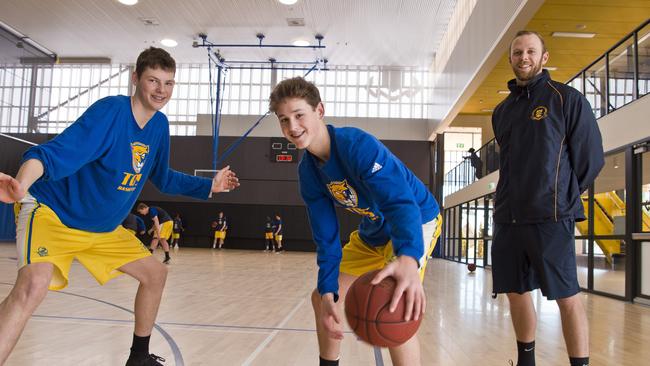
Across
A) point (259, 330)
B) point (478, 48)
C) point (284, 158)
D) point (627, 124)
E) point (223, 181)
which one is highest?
point (478, 48)

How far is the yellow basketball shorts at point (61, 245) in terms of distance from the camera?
2359 millimetres

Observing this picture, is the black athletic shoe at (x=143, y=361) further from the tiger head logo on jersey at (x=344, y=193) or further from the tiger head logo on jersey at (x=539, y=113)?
the tiger head logo on jersey at (x=539, y=113)

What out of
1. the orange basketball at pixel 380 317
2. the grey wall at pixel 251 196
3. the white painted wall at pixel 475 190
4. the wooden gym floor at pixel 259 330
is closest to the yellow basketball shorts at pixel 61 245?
the wooden gym floor at pixel 259 330

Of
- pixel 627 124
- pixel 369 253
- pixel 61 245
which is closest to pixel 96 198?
pixel 61 245

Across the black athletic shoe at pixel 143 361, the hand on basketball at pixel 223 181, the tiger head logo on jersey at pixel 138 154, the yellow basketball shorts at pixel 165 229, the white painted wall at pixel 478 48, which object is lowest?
the black athletic shoe at pixel 143 361

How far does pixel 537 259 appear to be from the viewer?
2586 mm

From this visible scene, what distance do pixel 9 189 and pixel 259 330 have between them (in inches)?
105

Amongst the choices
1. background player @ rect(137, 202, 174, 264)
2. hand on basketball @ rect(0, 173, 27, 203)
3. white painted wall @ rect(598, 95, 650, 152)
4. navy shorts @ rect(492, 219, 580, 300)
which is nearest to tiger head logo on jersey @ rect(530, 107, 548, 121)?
navy shorts @ rect(492, 219, 580, 300)

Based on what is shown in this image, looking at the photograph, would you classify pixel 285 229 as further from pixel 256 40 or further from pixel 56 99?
pixel 56 99

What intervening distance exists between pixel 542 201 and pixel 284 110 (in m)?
1.38

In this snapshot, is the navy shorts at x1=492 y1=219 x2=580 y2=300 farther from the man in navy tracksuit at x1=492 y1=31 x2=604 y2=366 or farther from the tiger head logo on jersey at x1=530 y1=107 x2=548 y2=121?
the tiger head logo on jersey at x1=530 y1=107 x2=548 y2=121

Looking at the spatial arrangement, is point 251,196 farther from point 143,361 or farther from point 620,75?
point 143,361

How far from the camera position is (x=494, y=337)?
4.28 metres

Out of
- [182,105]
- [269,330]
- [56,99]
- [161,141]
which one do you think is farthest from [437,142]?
[161,141]
